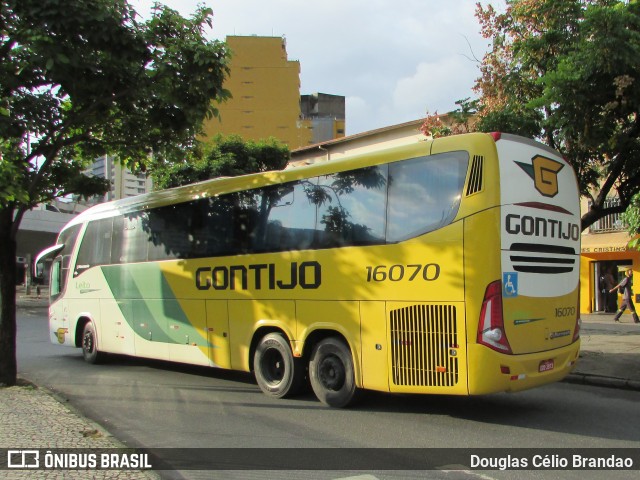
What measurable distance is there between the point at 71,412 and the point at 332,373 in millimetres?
3332

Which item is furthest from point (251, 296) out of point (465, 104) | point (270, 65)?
point (270, 65)

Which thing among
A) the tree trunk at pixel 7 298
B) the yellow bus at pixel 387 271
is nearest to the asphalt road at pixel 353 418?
the yellow bus at pixel 387 271

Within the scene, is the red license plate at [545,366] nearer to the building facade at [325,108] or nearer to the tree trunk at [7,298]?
the tree trunk at [7,298]

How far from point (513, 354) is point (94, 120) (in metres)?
7.41

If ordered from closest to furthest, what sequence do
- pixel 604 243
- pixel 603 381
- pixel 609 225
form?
pixel 603 381, pixel 604 243, pixel 609 225

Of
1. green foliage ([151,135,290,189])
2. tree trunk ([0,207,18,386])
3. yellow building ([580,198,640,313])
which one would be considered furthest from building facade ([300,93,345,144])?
tree trunk ([0,207,18,386])

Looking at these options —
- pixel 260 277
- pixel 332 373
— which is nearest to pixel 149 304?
pixel 260 277

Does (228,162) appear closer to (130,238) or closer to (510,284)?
(130,238)

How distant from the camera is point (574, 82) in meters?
8.74

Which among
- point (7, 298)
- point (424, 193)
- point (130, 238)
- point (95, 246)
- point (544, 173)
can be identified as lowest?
point (7, 298)

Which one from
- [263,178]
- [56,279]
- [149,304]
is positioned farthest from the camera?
[56,279]

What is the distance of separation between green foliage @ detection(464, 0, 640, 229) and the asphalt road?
421 cm

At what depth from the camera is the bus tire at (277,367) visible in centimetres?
805

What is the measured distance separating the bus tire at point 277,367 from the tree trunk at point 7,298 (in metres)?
3.85
